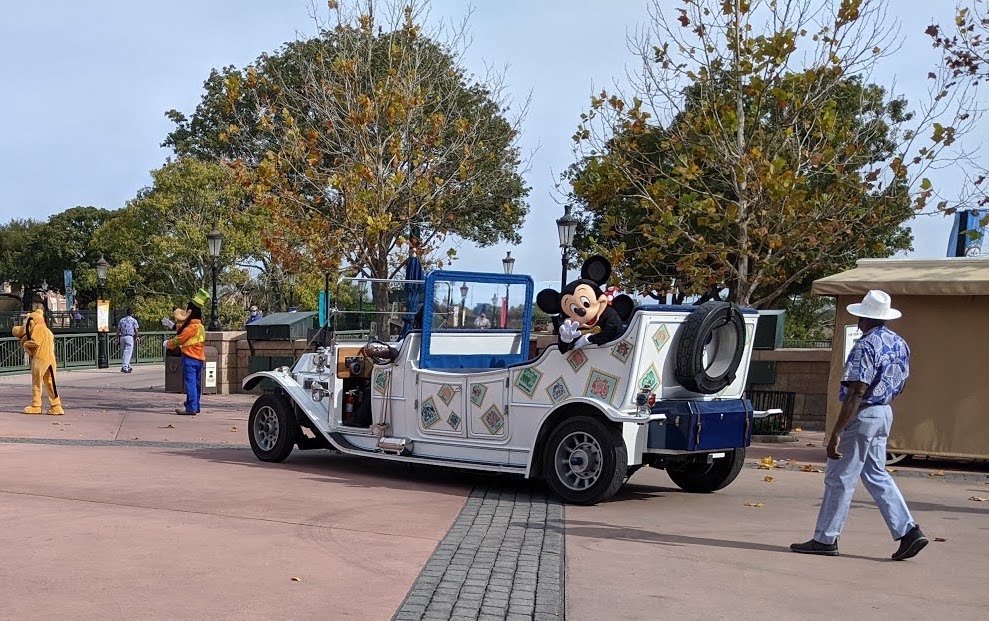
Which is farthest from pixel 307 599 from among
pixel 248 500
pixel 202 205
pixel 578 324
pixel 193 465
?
pixel 202 205

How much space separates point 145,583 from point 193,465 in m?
5.22

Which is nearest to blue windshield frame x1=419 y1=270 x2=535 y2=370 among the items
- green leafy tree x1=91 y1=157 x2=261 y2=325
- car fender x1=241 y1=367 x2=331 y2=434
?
car fender x1=241 y1=367 x2=331 y2=434

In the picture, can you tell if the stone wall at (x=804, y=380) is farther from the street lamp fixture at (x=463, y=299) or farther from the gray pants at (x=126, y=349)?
the gray pants at (x=126, y=349)

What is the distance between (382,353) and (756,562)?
15.0ft

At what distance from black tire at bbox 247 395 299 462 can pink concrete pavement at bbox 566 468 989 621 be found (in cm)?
344

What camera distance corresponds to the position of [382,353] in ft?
34.5

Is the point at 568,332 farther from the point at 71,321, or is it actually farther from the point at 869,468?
the point at 71,321

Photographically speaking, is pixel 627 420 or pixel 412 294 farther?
pixel 412 294

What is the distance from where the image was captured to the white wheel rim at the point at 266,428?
11.4 m

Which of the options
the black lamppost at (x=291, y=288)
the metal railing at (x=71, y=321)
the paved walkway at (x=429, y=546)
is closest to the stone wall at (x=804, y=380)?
the paved walkway at (x=429, y=546)

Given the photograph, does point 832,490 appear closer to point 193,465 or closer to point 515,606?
point 515,606

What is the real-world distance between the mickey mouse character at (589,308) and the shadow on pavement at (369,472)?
5.37 feet

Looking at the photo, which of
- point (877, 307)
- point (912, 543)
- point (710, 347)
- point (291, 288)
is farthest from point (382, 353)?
point (291, 288)

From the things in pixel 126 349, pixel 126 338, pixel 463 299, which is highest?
pixel 463 299
